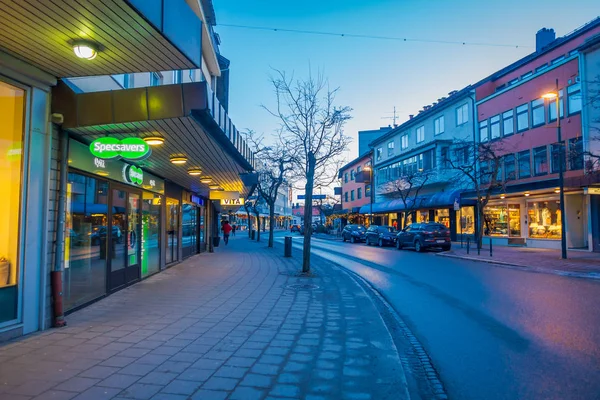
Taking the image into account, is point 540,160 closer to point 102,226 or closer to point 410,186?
point 410,186

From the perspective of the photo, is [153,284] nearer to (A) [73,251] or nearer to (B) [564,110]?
(A) [73,251]

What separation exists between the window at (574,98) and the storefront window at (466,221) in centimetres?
1018

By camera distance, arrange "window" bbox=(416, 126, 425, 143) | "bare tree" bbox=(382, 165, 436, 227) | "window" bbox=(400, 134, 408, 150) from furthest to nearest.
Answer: "window" bbox=(400, 134, 408, 150) < "window" bbox=(416, 126, 425, 143) < "bare tree" bbox=(382, 165, 436, 227)

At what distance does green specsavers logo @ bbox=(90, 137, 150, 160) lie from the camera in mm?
7332

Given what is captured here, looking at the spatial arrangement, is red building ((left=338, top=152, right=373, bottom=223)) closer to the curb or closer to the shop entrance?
the curb

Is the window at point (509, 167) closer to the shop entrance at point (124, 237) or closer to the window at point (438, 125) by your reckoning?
the window at point (438, 125)

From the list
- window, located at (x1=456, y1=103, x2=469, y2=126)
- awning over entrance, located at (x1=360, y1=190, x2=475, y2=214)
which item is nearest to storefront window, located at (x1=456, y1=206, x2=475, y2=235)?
awning over entrance, located at (x1=360, y1=190, x2=475, y2=214)

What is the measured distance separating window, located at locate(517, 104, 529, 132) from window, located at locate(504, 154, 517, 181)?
5.64 feet

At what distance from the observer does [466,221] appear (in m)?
31.8

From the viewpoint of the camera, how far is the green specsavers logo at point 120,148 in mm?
7332

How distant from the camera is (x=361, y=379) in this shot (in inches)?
177

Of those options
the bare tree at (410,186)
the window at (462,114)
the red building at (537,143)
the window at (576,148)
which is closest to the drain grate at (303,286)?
the red building at (537,143)

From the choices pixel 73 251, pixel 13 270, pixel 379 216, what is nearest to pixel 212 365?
pixel 13 270

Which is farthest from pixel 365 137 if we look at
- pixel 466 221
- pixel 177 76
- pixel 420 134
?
pixel 177 76
